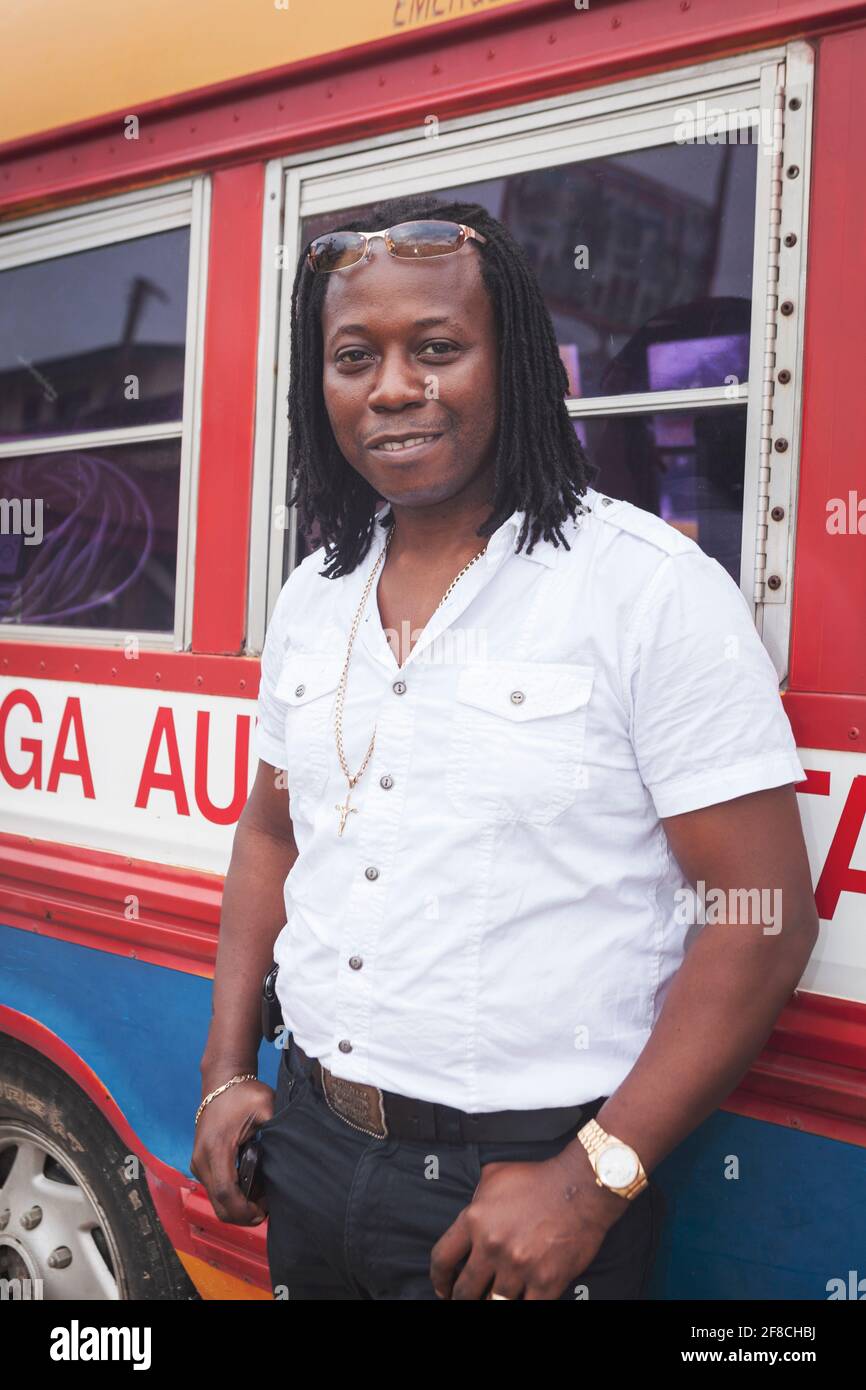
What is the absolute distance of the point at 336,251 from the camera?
1.56 meters

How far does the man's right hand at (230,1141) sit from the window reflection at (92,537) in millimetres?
898

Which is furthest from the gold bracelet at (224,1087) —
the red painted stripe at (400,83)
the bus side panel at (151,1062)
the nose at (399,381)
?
the red painted stripe at (400,83)

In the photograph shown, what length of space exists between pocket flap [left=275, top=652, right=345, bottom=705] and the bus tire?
1.09 metres

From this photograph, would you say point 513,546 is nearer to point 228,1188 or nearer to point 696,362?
point 696,362

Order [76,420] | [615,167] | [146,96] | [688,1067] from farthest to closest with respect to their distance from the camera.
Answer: [76,420] < [146,96] < [615,167] < [688,1067]

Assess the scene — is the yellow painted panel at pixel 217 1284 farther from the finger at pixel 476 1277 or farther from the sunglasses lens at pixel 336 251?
the sunglasses lens at pixel 336 251

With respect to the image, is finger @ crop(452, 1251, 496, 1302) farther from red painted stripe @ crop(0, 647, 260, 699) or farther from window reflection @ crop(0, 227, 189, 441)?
window reflection @ crop(0, 227, 189, 441)

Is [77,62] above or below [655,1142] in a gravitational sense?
above

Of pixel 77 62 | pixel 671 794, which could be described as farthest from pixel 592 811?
pixel 77 62

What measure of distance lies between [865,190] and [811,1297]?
1374mm
